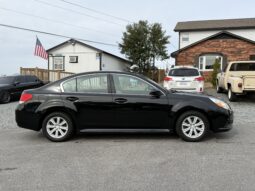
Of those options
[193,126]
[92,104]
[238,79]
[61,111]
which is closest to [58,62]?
[238,79]

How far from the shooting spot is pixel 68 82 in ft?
21.3

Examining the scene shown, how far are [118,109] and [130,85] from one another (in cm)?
61

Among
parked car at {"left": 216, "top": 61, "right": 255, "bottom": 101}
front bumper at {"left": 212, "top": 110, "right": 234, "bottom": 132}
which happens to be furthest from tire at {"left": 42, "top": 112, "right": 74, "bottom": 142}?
parked car at {"left": 216, "top": 61, "right": 255, "bottom": 101}

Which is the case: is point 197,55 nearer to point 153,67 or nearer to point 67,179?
point 153,67

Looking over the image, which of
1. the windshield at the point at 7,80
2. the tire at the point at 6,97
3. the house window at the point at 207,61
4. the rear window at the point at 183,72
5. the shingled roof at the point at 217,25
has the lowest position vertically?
the tire at the point at 6,97

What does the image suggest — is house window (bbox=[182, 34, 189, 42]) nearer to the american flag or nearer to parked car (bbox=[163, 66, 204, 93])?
the american flag

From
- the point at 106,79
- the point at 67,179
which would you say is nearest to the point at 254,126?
the point at 106,79

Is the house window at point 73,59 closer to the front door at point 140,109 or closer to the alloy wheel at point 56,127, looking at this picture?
the alloy wheel at point 56,127

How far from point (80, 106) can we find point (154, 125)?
1.68 meters

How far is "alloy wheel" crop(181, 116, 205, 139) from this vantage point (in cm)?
619

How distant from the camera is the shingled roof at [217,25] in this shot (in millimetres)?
29225

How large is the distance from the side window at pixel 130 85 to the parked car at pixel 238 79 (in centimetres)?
696

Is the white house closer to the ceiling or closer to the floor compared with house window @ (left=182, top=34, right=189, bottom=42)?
closer to the floor

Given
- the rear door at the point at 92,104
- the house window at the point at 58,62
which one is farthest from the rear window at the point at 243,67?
the house window at the point at 58,62
